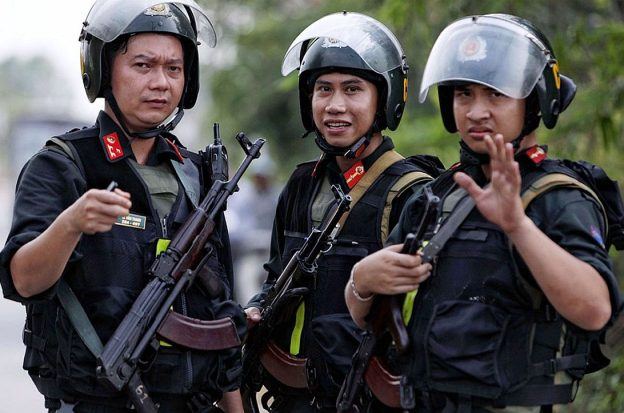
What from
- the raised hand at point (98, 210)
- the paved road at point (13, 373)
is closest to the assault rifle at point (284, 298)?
the raised hand at point (98, 210)

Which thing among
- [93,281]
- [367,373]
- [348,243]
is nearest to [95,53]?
[93,281]

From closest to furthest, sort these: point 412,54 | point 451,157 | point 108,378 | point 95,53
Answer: point 108,378
point 95,53
point 451,157
point 412,54

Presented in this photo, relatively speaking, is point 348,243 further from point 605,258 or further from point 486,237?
point 605,258

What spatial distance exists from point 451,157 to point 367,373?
129 inches

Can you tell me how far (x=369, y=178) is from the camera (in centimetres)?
450

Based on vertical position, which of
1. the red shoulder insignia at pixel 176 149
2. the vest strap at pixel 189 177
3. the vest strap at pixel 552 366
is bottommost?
the vest strap at pixel 552 366

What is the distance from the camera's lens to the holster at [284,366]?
454 centimetres

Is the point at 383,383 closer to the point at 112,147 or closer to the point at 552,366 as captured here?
the point at 552,366

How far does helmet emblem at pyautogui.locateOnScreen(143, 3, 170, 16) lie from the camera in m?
4.28

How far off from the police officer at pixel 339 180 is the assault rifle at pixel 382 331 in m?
0.22

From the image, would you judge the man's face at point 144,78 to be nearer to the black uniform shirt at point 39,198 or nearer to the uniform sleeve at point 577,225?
the black uniform shirt at point 39,198

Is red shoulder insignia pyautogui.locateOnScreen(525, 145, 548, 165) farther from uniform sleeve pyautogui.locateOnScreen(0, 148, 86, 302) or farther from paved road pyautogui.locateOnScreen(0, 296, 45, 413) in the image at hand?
paved road pyautogui.locateOnScreen(0, 296, 45, 413)

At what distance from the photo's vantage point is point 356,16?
4785 mm

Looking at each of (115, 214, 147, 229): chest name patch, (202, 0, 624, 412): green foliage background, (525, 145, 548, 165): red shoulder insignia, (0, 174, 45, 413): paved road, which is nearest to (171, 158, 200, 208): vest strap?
(115, 214, 147, 229): chest name patch
